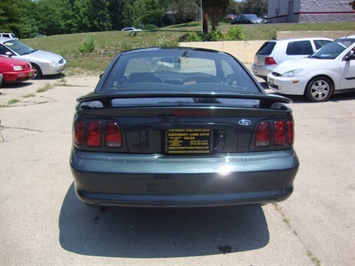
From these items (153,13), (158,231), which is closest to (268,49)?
(158,231)

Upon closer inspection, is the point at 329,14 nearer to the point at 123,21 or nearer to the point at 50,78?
the point at 50,78

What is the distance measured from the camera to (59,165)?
16.3 ft

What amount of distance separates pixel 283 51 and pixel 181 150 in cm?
931

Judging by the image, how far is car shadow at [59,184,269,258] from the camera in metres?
3.03

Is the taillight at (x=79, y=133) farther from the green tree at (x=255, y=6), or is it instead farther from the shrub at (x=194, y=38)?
the green tree at (x=255, y=6)

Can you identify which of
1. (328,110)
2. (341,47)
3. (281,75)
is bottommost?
(328,110)

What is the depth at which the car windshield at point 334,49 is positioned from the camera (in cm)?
923

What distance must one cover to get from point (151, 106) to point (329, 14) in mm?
33090

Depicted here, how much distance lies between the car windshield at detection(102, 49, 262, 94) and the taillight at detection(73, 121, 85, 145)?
67 centimetres

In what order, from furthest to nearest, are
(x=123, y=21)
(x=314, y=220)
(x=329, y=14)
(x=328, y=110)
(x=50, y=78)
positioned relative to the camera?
1. (x=123, y=21)
2. (x=329, y=14)
3. (x=50, y=78)
4. (x=328, y=110)
5. (x=314, y=220)

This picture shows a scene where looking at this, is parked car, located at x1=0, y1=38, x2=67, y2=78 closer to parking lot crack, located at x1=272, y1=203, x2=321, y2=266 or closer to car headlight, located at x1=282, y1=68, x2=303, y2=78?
car headlight, located at x1=282, y1=68, x2=303, y2=78

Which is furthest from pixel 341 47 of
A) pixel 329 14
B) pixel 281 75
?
pixel 329 14

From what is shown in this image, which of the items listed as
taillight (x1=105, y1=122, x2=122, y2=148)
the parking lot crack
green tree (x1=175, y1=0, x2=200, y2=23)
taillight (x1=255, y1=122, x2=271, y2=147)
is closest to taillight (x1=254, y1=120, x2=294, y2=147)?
taillight (x1=255, y1=122, x2=271, y2=147)

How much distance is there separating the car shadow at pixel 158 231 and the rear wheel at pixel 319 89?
20.3 feet
